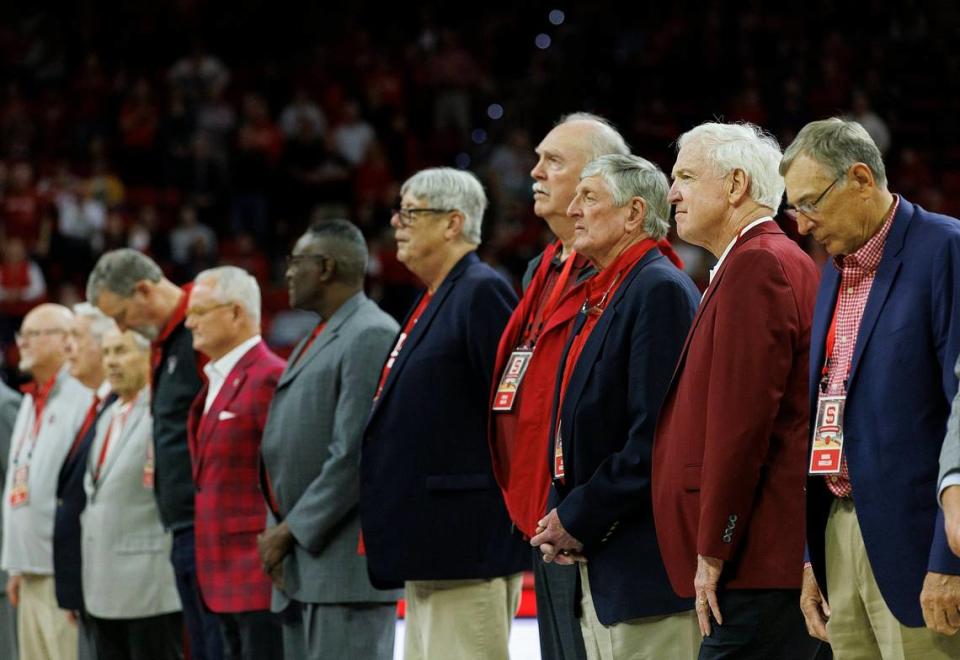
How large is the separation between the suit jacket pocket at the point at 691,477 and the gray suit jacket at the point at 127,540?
2722 mm

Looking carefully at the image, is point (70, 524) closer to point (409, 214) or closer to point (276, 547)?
point (276, 547)

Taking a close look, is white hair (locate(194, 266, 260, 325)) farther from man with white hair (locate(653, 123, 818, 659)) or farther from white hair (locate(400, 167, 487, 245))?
man with white hair (locate(653, 123, 818, 659))

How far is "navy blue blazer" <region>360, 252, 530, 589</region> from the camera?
390 centimetres

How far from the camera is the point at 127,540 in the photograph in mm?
5160

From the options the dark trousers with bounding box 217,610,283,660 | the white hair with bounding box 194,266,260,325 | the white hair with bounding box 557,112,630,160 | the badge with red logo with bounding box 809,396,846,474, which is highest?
the white hair with bounding box 557,112,630,160

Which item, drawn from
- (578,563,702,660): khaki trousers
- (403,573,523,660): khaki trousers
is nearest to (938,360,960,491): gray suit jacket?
(578,563,702,660): khaki trousers

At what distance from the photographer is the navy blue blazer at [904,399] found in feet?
8.38

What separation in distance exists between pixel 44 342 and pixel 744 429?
4.23 m

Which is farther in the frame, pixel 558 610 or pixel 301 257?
pixel 301 257

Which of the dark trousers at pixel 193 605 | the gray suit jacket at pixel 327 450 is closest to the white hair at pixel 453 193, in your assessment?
the gray suit jacket at pixel 327 450

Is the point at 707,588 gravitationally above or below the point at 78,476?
above

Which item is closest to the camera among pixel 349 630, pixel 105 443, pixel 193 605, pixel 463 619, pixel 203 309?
pixel 463 619

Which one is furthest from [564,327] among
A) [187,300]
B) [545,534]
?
[187,300]

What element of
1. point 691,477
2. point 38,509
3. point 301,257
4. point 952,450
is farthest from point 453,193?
point 38,509
